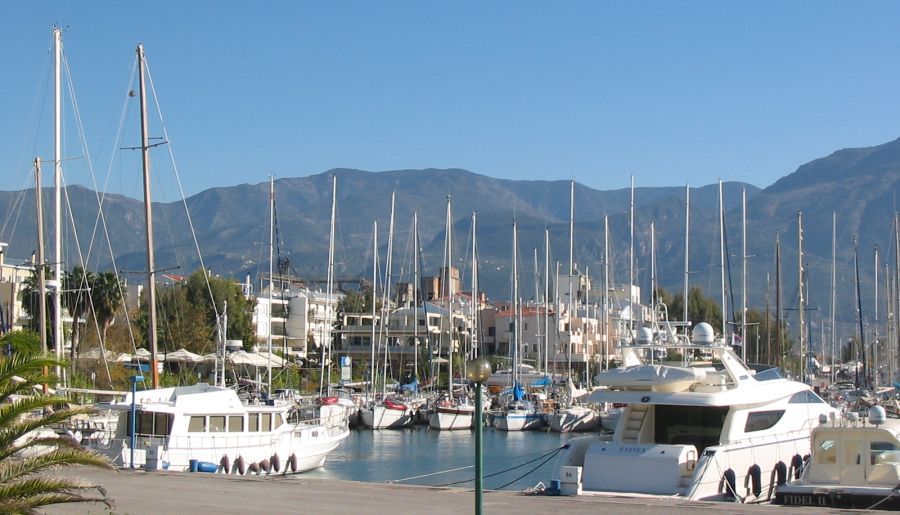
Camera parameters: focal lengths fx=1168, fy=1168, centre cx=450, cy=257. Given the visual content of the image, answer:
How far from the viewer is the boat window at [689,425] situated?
26.8 meters

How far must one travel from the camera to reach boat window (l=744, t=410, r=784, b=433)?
26766mm

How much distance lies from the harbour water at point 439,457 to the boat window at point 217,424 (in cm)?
567

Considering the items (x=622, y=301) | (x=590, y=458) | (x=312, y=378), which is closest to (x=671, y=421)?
(x=590, y=458)

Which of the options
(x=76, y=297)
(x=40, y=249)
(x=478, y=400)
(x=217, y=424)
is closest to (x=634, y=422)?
(x=478, y=400)

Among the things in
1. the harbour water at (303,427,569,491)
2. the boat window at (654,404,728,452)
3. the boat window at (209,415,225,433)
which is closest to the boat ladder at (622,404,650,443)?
the boat window at (654,404,728,452)

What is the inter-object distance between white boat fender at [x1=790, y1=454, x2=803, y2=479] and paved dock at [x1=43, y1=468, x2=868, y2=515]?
228 inches

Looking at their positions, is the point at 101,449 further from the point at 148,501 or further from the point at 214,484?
the point at 148,501

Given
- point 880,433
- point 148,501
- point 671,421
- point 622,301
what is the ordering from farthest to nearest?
point 622,301 → point 671,421 → point 880,433 → point 148,501

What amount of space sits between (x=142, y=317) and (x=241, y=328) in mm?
11969

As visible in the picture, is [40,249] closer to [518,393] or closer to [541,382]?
[518,393]

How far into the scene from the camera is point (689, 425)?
27000 mm

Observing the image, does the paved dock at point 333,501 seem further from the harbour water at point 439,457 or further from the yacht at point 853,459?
the harbour water at point 439,457

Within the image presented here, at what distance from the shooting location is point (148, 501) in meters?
22.4

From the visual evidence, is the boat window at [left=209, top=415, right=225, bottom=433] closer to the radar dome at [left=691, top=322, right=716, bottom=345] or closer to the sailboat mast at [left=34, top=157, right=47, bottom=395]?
the sailboat mast at [left=34, top=157, right=47, bottom=395]
